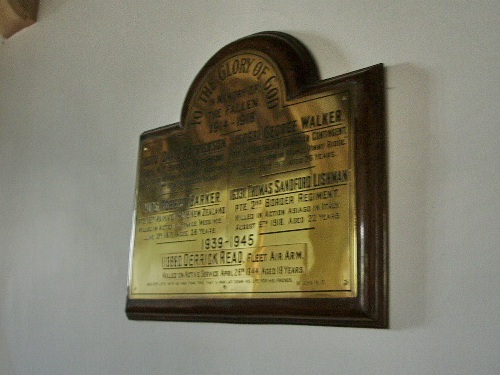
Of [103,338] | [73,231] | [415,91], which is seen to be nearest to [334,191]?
[415,91]

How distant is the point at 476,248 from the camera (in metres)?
1.60

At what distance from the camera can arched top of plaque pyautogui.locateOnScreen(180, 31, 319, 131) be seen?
202 centimetres

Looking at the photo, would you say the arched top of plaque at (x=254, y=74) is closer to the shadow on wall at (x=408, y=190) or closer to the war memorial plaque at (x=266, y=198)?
the war memorial plaque at (x=266, y=198)

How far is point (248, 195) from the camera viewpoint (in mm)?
2076

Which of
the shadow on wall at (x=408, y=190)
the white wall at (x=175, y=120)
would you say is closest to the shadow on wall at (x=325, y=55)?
the white wall at (x=175, y=120)

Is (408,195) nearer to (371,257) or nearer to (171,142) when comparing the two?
(371,257)

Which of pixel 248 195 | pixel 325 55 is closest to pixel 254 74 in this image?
pixel 325 55

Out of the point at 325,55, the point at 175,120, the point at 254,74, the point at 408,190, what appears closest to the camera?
the point at 408,190

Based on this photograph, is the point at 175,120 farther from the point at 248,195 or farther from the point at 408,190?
the point at 408,190

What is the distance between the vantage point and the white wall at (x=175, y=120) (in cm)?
163

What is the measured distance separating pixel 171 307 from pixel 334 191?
715 mm

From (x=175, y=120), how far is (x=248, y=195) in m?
0.53

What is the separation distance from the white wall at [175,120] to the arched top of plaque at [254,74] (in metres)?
0.07

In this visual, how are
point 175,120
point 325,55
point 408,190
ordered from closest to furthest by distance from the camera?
point 408,190
point 325,55
point 175,120
